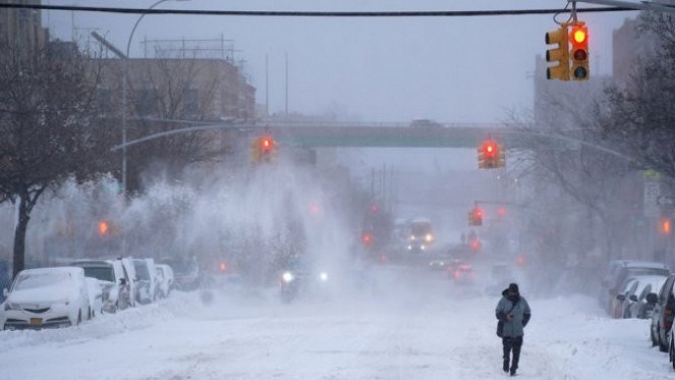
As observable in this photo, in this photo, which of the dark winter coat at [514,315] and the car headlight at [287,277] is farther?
the car headlight at [287,277]

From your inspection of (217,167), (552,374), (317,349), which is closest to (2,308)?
(317,349)

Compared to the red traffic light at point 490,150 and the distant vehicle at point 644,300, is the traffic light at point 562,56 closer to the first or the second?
the distant vehicle at point 644,300

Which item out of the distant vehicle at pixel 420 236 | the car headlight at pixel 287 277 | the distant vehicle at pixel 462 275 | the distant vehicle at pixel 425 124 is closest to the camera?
the car headlight at pixel 287 277

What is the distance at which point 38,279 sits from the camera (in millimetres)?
32344

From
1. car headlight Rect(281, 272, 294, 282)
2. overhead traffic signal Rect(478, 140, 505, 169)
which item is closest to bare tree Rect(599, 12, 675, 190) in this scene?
overhead traffic signal Rect(478, 140, 505, 169)

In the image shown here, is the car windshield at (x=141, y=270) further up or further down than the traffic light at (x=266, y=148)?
further down

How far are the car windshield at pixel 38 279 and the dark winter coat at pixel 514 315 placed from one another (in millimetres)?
13942

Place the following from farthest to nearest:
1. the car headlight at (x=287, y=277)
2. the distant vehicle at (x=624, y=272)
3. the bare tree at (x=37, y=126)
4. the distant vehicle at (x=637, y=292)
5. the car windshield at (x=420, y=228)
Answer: the car windshield at (x=420, y=228), the car headlight at (x=287, y=277), the distant vehicle at (x=624, y=272), the bare tree at (x=37, y=126), the distant vehicle at (x=637, y=292)

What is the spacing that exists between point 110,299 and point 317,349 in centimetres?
1338

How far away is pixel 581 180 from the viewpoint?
197 ft

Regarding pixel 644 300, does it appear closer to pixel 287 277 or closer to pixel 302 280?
pixel 287 277

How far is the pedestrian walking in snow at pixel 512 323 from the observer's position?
21669 millimetres

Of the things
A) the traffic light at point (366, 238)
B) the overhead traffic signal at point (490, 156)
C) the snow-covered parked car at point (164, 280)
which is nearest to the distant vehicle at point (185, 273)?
the snow-covered parked car at point (164, 280)

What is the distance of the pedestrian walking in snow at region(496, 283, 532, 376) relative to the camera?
2167cm
